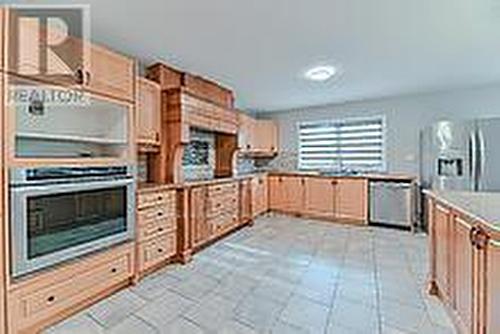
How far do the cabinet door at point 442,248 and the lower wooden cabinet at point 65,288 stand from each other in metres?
2.54

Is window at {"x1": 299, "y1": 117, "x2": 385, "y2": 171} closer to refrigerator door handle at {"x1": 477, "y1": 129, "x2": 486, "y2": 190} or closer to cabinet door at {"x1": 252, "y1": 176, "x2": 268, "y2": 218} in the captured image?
cabinet door at {"x1": 252, "y1": 176, "x2": 268, "y2": 218}

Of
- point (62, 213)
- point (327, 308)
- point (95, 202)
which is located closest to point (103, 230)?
point (95, 202)

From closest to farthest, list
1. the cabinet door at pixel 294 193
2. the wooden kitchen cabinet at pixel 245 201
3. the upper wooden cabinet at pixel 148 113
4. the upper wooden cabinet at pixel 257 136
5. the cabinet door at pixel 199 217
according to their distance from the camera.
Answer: the upper wooden cabinet at pixel 148 113
the cabinet door at pixel 199 217
the wooden kitchen cabinet at pixel 245 201
the upper wooden cabinet at pixel 257 136
the cabinet door at pixel 294 193

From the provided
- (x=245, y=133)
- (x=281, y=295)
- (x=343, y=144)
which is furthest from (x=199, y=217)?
(x=343, y=144)

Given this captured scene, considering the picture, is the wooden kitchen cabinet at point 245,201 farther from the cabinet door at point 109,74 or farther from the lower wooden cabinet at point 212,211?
the cabinet door at point 109,74

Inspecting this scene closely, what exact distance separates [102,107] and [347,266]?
2936 millimetres

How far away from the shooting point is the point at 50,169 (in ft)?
7.61

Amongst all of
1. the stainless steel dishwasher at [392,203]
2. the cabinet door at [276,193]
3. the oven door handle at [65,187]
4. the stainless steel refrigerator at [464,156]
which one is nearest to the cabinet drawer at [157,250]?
the oven door handle at [65,187]

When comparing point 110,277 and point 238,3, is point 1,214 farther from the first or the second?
point 238,3

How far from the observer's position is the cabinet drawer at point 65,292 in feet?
6.89

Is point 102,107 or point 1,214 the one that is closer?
point 1,214

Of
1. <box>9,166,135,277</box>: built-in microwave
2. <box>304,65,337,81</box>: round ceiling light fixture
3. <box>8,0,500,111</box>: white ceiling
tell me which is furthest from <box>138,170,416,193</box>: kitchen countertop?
<box>304,65,337,81</box>: round ceiling light fixture

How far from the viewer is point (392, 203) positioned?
5539 millimetres

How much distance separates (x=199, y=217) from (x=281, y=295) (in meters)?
1.56
